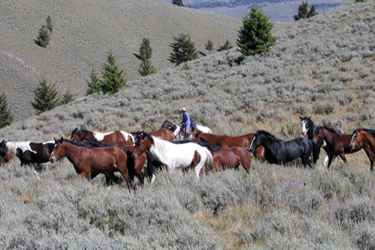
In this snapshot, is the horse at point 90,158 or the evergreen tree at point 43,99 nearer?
the horse at point 90,158

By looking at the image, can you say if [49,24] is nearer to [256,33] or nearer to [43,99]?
[43,99]

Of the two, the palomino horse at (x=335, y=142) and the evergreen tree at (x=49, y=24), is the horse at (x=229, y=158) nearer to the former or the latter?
the palomino horse at (x=335, y=142)

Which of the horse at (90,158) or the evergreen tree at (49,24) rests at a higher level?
the evergreen tree at (49,24)

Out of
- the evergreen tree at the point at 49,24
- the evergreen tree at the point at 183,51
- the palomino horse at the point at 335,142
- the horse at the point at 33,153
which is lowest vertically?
the horse at the point at 33,153

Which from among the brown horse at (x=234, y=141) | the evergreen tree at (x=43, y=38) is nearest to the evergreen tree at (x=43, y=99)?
the evergreen tree at (x=43, y=38)

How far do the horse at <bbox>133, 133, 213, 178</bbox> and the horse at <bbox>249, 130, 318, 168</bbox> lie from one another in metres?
1.65

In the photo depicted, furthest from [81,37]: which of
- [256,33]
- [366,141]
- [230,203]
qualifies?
[230,203]

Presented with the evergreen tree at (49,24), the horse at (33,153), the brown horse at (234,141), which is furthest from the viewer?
the evergreen tree at (49,24)

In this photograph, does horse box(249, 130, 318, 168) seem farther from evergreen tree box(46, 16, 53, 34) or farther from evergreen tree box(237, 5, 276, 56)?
evergreen tree box(46, 16, 53, 34)

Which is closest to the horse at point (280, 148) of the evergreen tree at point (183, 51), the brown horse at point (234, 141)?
the brown horse at point (234, 141)

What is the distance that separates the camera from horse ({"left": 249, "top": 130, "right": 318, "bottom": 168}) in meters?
7.89

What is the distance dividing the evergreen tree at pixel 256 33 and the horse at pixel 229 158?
64.4 feet

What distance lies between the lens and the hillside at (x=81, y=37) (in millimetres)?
53656

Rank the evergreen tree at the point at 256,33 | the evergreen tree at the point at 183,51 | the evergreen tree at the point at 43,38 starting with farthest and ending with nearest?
the evergreen tree at the point at 43,38, the evergreen tree at the point at 183,51, the evergreen tree at the point at 256,33
